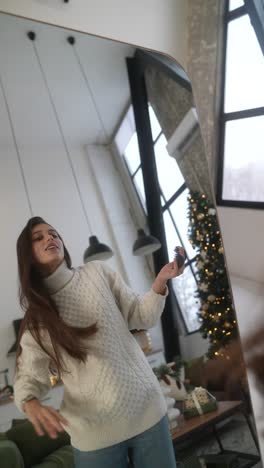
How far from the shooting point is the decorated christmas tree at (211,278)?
60.6 inches

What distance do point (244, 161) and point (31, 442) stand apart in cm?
127

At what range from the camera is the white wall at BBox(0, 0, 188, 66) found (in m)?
1.61

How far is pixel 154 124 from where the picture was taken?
5.28ft

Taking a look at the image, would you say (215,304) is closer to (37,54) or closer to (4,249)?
(4,249)

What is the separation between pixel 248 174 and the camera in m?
1.73

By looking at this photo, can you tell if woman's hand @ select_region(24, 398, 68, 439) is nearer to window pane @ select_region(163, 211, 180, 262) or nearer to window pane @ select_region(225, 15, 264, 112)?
window pane @ select_region(163, 211, 180, 262)

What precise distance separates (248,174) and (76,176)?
2.34ft

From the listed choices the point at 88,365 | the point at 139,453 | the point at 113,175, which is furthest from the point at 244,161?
the point at 139,453

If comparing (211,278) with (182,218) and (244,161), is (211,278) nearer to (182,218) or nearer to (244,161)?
(182,218)

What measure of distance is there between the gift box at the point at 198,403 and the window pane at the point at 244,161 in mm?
768

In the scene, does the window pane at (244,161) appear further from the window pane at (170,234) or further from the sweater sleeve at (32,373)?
the sweater sleeve at (32,373)

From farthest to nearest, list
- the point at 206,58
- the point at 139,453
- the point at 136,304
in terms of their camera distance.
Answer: the point at 206,58, the point at 136,304, the point at 139,453

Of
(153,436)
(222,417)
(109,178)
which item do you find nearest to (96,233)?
(109,178)

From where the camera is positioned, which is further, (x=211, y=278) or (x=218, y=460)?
(x=211, y=278)
